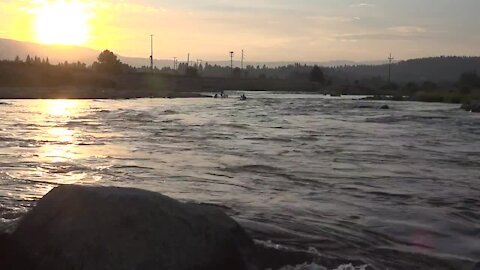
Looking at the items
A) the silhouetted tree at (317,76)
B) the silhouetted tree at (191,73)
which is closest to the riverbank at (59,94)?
the silhouetted tree at (191,73)

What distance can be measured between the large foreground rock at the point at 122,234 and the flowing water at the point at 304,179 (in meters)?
1.65

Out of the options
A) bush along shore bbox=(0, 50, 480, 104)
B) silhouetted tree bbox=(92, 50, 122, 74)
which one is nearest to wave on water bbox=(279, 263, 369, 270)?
bush along shore bbox=(0, 50, 480, 104)

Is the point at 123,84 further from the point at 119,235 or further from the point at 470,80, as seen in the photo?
the point at 119,235

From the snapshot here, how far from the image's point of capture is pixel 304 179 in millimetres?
16391

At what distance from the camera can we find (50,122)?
126 feet

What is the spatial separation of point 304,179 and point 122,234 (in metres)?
9.92

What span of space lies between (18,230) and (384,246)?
17.2 ft

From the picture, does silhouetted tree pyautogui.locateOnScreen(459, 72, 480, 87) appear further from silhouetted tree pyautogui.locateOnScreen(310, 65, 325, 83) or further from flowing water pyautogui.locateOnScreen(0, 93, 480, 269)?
flowing water pyautogui.locateOnScreen(0, 93, 480, 269)

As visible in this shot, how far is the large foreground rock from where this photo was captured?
6785 mm

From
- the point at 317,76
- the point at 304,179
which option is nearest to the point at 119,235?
the point at 304,179

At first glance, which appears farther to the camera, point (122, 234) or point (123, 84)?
point (123, 84)

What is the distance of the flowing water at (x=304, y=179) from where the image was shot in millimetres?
10094

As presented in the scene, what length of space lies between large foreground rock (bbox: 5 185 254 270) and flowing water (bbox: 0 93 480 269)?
1.65 m

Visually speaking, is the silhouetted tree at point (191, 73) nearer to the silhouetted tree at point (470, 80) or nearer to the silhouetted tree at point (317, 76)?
the silhouetted tree at point (317, 76)
